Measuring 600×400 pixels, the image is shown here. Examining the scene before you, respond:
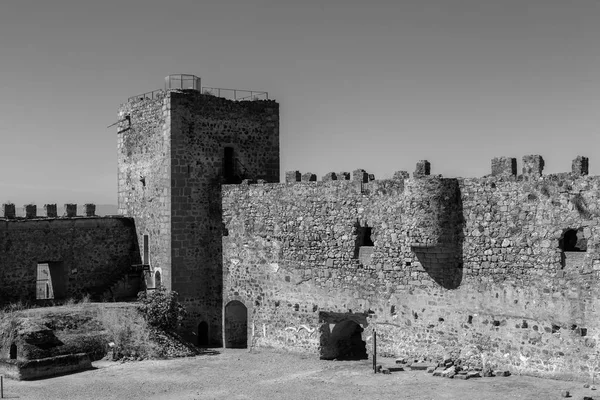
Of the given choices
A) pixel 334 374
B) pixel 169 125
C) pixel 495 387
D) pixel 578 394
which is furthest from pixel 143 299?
pixel 578 394

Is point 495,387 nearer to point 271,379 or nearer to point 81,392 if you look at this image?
point 271,379

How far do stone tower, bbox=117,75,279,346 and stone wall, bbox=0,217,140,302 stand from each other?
3.11 feet

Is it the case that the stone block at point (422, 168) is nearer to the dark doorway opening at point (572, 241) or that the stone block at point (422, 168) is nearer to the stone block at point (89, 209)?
the dark doorway opening at point (572, 241)

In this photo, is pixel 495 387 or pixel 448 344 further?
pixel 448 344

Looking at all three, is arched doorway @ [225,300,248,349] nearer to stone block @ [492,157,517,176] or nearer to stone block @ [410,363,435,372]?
stone block @ [410,363,435,372]

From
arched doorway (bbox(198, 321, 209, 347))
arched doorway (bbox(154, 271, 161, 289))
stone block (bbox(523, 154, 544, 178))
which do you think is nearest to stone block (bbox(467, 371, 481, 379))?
stone block (bbox(523, 154, 544, 178))

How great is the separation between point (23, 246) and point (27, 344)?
4.91m

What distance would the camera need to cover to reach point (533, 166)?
56.3ft

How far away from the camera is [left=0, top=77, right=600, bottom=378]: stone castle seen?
54.9 ft

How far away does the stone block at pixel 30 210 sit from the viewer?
24047 millimetres

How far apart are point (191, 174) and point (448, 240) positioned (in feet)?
32.4

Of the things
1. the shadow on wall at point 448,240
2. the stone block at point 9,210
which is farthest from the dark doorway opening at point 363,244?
the stone block at point 9,210

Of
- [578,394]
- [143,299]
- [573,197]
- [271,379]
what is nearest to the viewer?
[578,394]

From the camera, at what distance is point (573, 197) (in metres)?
16.3
